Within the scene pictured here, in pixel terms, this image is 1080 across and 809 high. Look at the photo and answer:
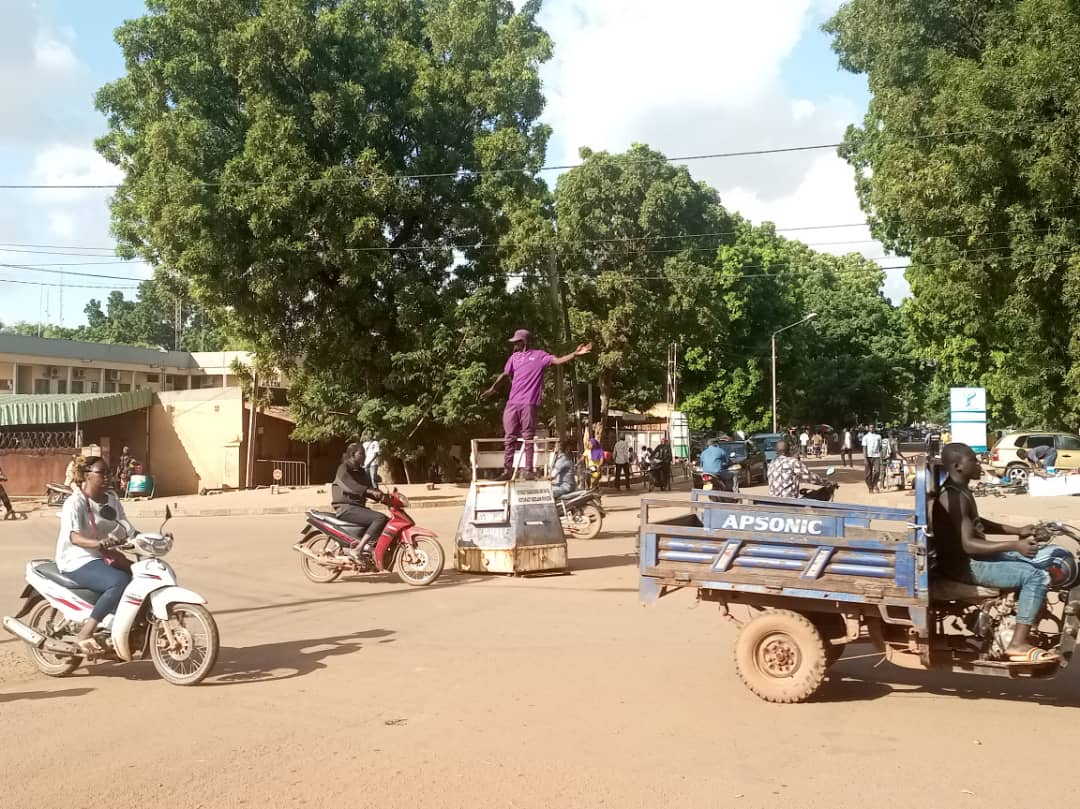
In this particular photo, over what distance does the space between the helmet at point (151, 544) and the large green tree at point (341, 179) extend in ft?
64.3

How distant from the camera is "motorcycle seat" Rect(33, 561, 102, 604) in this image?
6809mm

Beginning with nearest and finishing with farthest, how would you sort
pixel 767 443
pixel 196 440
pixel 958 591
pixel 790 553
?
pixel 958 591 < pixel 790 553 < pixel 196 440 < pixel 767 443

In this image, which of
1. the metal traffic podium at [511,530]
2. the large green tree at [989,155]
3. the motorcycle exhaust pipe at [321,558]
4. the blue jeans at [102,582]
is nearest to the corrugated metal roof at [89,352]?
the motorcycle exhaust pipe at [321,558]

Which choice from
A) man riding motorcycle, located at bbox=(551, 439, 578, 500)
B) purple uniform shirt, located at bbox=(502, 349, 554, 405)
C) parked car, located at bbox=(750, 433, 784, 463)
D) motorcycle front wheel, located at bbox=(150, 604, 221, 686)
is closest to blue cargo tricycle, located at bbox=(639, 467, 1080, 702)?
motorcycle front wheel, located at bbox=(150, 604, 221, 686)

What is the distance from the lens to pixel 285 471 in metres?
33.3

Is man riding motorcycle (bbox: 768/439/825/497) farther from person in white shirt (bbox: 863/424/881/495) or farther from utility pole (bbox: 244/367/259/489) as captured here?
utility pole (bbox: 244/367/259/489)

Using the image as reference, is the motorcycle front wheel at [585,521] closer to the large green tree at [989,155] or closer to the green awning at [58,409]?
the large green tree at [989,155]

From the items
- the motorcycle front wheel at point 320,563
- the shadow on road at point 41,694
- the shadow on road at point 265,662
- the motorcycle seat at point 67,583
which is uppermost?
the motorcycle seat at point 67,583

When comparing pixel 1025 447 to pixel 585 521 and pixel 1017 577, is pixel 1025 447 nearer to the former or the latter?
pixel 585 521

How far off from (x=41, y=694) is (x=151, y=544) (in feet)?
3.94

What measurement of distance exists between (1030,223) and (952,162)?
221 centimetres

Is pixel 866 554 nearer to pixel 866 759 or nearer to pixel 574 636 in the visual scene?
pixel 866 759

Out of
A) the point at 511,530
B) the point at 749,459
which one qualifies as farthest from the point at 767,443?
the point at 511,530

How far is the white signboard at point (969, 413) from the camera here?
24.2 m
